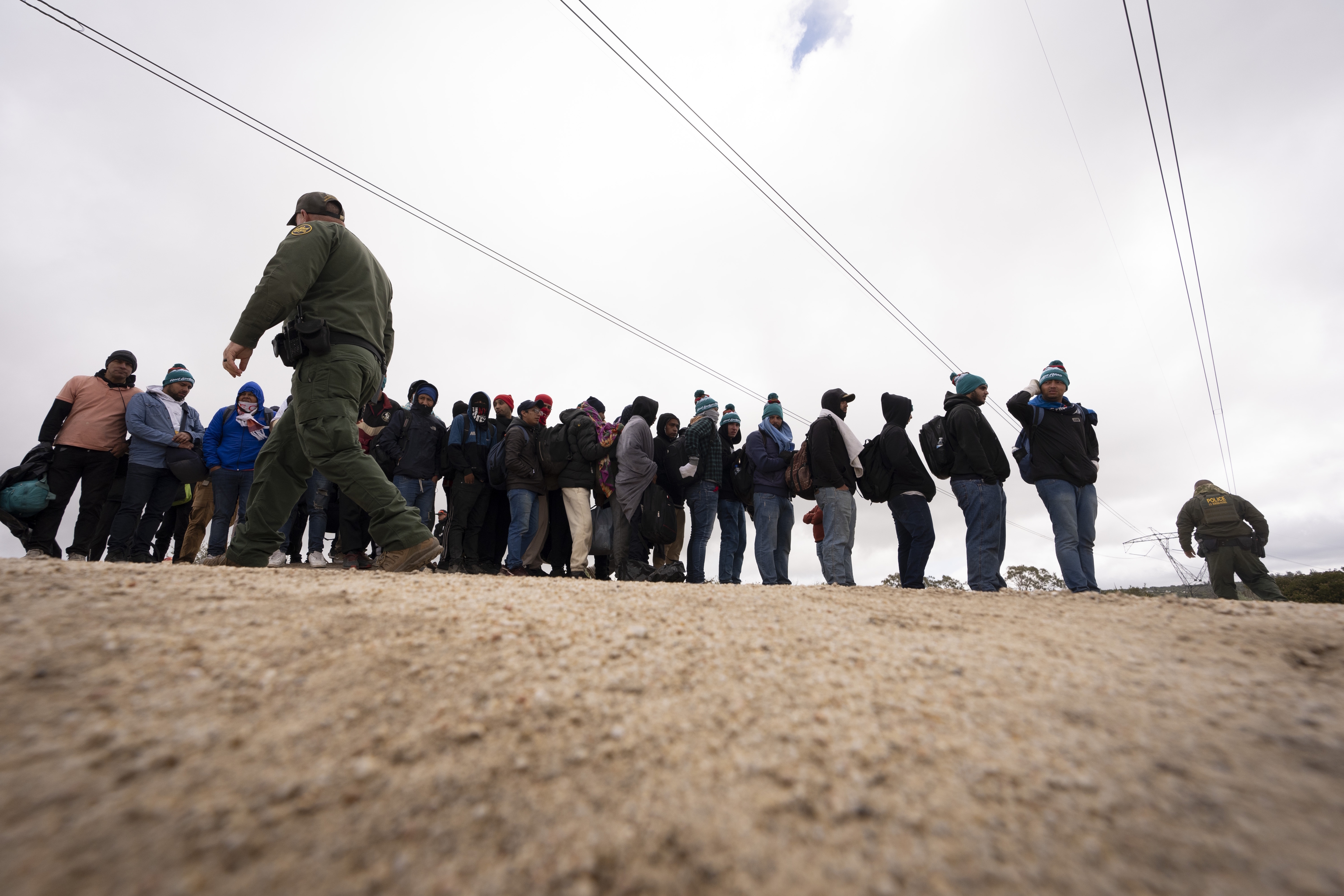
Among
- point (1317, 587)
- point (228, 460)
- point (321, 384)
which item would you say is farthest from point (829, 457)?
point (1317, 587)

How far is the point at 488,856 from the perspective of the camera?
109 cm

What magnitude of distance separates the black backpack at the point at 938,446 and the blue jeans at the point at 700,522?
2.35 metres

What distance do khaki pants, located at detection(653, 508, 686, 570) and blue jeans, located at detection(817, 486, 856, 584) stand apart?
5.89 ft

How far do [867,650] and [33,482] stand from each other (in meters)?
6.91

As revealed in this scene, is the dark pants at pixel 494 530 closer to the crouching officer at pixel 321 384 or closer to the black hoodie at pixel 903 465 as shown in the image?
the crouching officer at pixel 321 384

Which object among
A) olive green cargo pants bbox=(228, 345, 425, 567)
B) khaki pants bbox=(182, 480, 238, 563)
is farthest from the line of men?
khaki pants bbox=(182, 480, 238, 563)

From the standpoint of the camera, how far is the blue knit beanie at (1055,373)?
5.71m

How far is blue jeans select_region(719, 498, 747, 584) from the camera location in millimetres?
7086

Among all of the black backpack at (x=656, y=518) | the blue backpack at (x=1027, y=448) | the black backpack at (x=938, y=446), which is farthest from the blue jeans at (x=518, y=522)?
the blue backpack at (x=1027, y=448)

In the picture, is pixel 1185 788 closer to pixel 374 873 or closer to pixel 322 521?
pixel 374 873

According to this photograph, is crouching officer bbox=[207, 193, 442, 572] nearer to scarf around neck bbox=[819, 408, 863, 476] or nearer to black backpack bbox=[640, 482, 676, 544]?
black backpack bbox=[640, 482, 676, 544]

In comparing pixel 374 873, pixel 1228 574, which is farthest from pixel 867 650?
pixel 1228 574

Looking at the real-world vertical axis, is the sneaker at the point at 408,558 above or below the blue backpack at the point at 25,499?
below

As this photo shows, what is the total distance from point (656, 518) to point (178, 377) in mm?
5416
